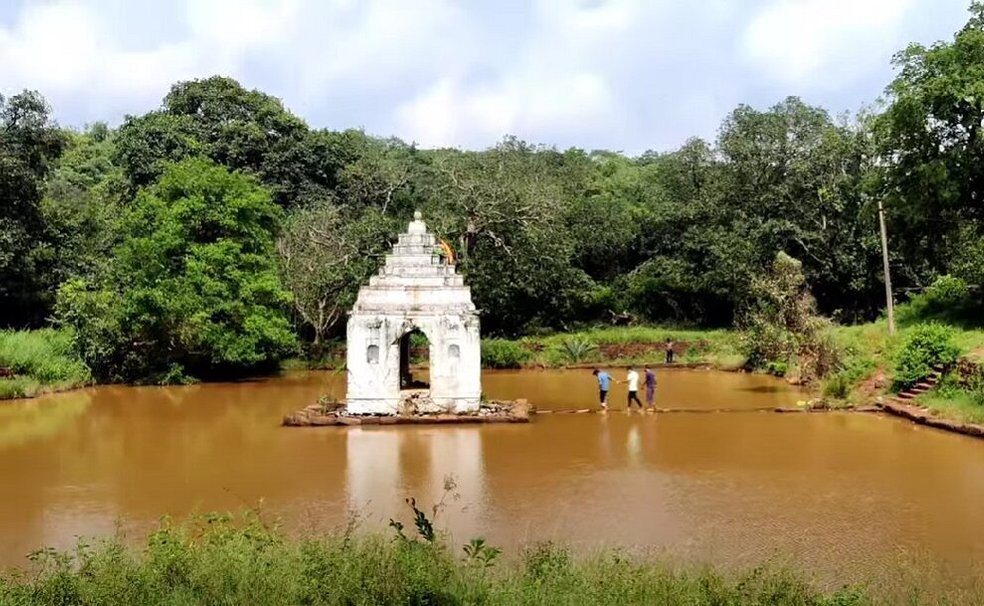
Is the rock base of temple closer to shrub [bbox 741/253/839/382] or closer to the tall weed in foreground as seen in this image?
shrub [bbox 741/253/839/382]

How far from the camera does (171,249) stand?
27.1 m

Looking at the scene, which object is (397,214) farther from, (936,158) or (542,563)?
(542,563)

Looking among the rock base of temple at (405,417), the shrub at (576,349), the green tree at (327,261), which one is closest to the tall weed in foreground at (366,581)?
the rock base of temple at (405,417)

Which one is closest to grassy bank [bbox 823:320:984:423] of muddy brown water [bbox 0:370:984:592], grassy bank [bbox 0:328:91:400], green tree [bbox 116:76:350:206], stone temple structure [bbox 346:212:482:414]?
muddy brown water [bbox 0:370:984:592]

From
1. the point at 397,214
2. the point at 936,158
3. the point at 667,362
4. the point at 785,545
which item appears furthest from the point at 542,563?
the point at 397,214

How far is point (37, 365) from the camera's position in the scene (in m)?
25.4

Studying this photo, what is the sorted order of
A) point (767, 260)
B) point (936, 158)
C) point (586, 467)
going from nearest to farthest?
point (586, 467) < point (936, 158) < point (767, 260)

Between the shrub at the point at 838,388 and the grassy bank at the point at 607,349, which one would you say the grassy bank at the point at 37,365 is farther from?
the shrub at the point at 838,388

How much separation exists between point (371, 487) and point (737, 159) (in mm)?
26113

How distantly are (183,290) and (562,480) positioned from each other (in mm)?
16834

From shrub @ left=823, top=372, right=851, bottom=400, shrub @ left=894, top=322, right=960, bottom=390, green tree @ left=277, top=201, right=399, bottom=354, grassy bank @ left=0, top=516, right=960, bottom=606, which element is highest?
green tree @ left=277, top=201, right=399, bottom=354

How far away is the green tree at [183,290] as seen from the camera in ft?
87.1

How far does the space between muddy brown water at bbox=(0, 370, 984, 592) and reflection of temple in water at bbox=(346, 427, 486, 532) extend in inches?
1.9

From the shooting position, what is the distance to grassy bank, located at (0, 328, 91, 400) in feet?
79.5
